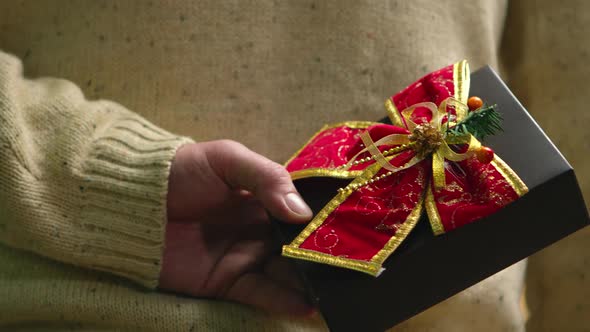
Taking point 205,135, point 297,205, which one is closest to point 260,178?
point 297,205

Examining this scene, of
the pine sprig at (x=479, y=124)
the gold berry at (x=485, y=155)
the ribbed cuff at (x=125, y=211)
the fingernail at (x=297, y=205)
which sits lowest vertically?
the ribbed cuff at (x=125, y=211)

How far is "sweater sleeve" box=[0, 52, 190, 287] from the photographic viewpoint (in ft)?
1.88

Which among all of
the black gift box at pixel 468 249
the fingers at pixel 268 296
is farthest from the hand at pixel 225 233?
the black gift box at pixel 468 249

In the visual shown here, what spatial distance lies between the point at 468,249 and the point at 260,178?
8.8 inches

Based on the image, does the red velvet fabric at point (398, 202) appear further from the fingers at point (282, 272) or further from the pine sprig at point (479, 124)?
the fingers at point (282, 272)

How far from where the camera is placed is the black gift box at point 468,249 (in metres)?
0.47

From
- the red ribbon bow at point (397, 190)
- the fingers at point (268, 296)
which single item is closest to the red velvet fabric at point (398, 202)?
the red ribbon bow at point (397, 190)

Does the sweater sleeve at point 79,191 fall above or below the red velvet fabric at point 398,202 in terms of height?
below

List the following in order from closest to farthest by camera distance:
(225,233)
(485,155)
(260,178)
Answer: (485,155) < (260,178) < (225,233)

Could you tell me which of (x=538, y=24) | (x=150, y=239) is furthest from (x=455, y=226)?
(x=538, y=24)

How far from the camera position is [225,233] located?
672 mm

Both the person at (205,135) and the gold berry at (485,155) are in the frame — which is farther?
the person at (205,135)

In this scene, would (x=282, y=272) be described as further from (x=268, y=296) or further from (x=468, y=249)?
(x=468, y=249)

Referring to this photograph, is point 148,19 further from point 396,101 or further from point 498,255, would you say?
point 498,255
